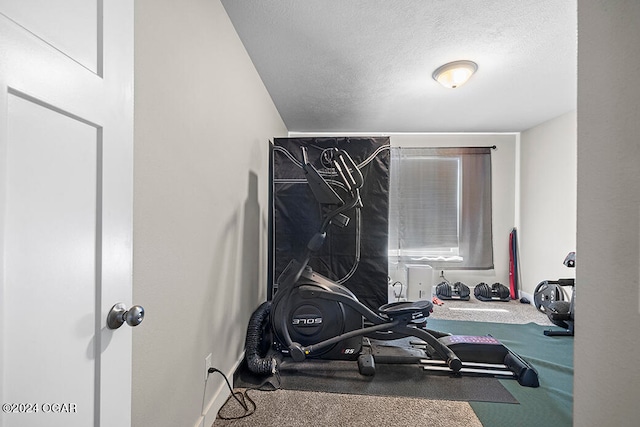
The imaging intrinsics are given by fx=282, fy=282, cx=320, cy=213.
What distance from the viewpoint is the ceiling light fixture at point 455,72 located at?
2332 millimetres

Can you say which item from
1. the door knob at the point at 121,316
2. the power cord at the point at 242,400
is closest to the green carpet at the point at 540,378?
the power cord at the point at 242,400

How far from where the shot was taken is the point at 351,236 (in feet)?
8.84

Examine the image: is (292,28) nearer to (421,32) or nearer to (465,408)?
(421,32)

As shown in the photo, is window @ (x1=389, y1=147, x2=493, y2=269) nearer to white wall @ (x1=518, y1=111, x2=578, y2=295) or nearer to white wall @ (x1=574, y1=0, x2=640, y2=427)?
white wall @ (x1=518, y1=111, x2=578, y2=295)

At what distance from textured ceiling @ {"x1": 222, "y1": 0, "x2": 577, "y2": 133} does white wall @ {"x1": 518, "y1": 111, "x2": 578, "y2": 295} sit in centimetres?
35

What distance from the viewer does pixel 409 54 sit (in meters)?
2.21

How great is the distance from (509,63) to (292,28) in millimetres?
Result: 1807

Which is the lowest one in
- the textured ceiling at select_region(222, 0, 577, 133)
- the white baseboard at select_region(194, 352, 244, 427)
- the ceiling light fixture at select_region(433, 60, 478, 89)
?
the white baseboard at select_region(194, 352, 244, 427)

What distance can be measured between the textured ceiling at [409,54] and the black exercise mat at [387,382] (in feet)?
7.90

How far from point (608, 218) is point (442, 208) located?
368 cm

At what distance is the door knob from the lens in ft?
2.35

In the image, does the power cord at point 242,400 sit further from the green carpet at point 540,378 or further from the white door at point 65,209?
the green carpet at point 540,378

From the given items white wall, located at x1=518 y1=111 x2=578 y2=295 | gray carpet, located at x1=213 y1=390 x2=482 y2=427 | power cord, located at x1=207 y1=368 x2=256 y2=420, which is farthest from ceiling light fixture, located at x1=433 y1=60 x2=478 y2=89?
power cord, located at x1=207 y1=368 x2=256 y2=420

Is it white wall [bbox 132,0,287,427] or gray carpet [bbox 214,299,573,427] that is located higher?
white wall [bbox 132,0,287,427]
